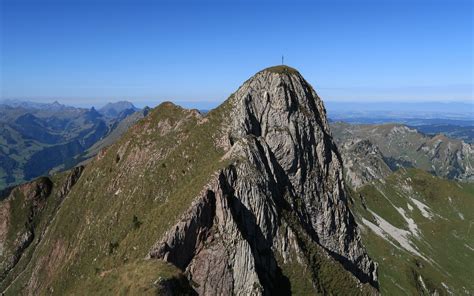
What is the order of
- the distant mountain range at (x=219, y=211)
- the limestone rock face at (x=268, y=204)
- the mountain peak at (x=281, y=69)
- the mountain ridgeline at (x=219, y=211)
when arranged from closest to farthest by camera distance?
1. the distant mountain range at (x=219, y=211)
2. the mountain ridgeline at (x=219, y=211)
3. the limestone rock face at (x=268, y=204)
4. the mountain peak at (x=281, y=69)

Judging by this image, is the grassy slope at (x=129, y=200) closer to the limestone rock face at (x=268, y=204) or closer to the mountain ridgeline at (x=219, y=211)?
the mountain ridgeline at (x=219, y=211)

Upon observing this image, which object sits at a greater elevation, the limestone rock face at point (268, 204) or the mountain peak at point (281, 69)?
the mountain peak at point (281, 69)

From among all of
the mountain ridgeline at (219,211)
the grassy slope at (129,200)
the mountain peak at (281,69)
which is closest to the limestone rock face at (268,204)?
the mountain ridgeline at (219,211)

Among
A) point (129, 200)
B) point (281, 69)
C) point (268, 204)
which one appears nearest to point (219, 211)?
point (268, 204)

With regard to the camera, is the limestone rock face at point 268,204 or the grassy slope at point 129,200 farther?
the grassy slope at point 129,200

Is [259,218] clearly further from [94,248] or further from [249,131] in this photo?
[94,248]

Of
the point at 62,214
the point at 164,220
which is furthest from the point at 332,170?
the point at 62,214
